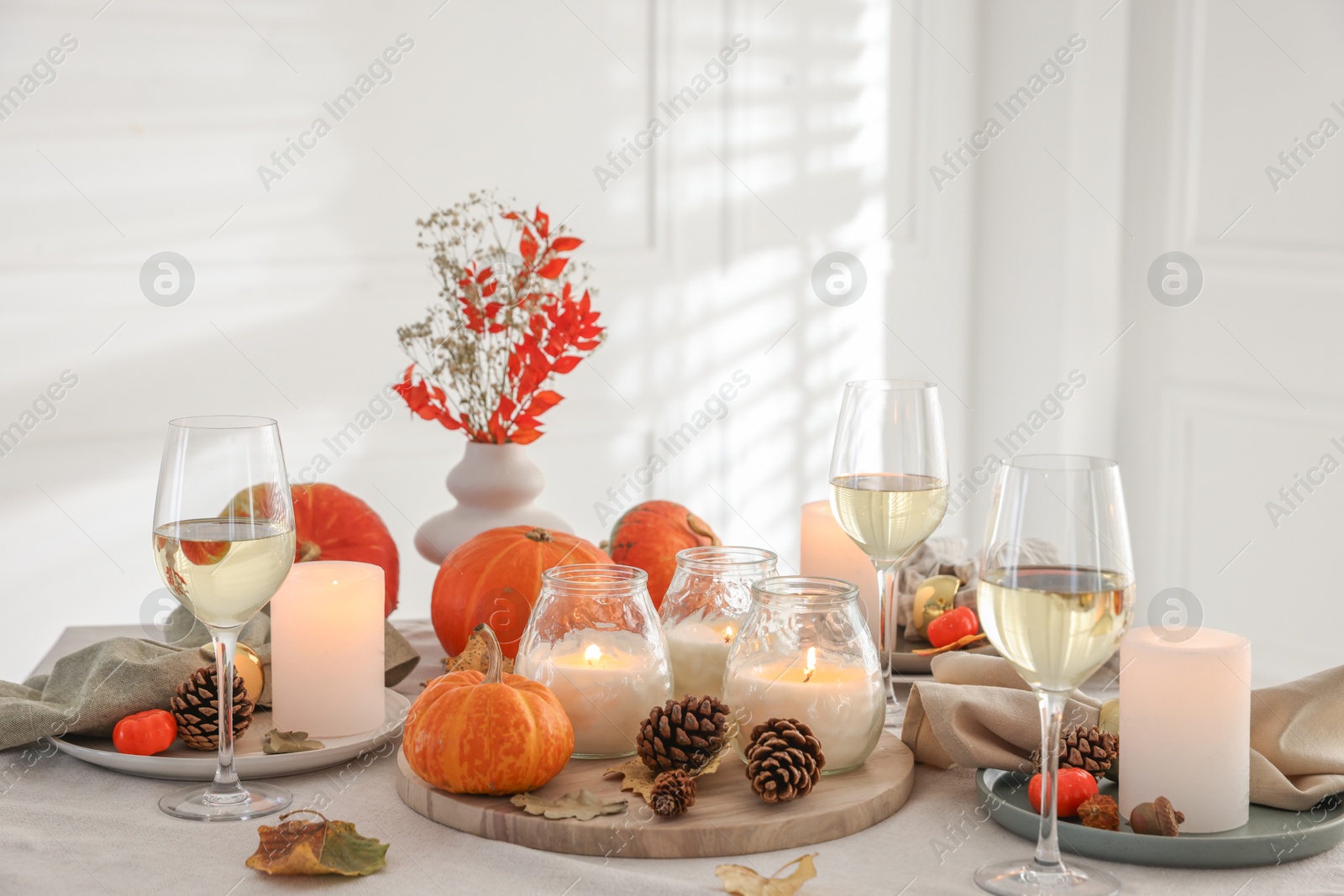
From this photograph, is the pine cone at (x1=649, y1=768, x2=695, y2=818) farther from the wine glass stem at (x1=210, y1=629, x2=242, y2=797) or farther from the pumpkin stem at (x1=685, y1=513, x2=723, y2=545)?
the pumpkin stem at (x1=685, y1=513, x2=723, y2=545)

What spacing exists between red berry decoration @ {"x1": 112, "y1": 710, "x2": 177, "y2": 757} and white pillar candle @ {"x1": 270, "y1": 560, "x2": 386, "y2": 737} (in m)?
0.09

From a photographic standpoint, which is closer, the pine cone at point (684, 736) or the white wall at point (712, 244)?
the pine cone at point (684, 736)

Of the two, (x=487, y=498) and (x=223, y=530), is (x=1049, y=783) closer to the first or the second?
(x=223, y=530)

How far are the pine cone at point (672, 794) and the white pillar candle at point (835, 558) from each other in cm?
44

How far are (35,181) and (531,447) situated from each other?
1223mm

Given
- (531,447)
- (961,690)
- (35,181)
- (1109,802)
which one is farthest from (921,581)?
(35,181)

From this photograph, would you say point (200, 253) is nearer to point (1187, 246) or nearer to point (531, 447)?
point (531, 447)

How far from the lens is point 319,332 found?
2867mm

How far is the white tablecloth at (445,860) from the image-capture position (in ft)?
2.68

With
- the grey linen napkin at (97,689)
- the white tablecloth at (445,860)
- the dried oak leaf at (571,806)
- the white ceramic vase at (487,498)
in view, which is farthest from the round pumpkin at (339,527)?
the dried oak leaf at (571,806)

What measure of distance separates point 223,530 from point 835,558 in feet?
2.16

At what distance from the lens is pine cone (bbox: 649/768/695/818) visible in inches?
34.4

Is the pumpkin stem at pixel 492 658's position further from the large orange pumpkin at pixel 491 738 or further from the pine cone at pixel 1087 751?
the pine cone at pixel 1087 751

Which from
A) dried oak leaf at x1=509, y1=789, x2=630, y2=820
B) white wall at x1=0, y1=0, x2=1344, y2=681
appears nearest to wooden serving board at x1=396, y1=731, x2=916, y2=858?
dried oak leaf at x1=509, y1=789, x2=630, y2=820
